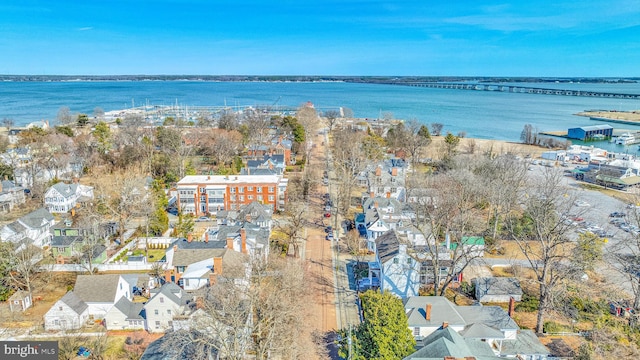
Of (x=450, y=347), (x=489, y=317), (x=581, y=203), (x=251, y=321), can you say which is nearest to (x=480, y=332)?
(x=489, y=317)

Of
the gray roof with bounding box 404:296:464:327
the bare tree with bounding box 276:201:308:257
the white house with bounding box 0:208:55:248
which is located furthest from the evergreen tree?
the white house with bounding box 0:208:55:248

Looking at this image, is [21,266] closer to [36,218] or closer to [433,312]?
[36,218]

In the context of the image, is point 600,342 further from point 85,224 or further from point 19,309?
point 85,224

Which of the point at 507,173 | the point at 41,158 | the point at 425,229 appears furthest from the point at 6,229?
the point at 507,173

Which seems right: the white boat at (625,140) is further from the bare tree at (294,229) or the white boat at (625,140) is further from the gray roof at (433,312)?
the gray roof at (433,312)

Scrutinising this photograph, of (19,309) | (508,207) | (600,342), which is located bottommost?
(19,309)

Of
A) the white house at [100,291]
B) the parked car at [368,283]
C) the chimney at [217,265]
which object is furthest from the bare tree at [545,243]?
the white house at [100,291]
